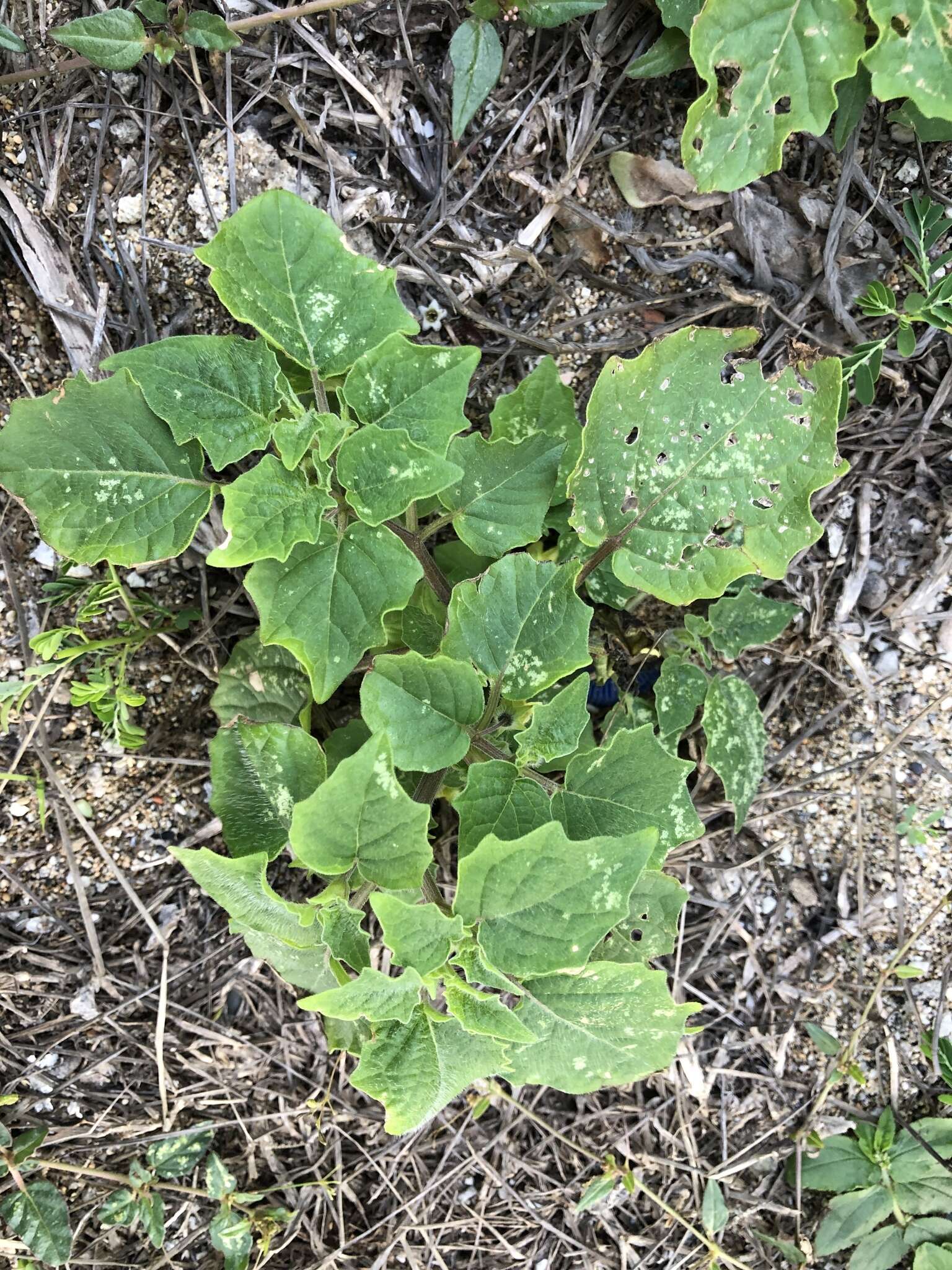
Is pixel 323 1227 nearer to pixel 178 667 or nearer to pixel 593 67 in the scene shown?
pixel 178 667

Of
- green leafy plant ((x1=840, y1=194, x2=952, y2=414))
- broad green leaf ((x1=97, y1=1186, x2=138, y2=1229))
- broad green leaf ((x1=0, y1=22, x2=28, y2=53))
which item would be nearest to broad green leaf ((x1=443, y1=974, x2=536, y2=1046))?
broad green leaf ((x1=97, y1=1186, x2=138, y2=1229))

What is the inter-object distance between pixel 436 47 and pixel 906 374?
1453 millimetres

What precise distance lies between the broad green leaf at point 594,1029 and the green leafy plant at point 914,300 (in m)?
1.47

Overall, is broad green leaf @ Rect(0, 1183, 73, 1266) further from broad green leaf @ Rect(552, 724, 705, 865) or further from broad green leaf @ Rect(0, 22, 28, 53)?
broad green leaf @ Rect(0, 22, 28, 53)

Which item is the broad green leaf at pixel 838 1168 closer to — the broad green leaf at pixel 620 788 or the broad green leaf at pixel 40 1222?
the broad green leaf at pixel 620 788

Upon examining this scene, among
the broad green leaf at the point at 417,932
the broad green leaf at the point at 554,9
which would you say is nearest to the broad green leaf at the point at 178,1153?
the broad green leaf at the point at 417,932

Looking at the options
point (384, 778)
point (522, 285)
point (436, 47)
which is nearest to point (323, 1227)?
point (384, 778)

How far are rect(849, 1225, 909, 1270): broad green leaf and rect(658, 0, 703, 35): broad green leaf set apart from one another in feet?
10.6

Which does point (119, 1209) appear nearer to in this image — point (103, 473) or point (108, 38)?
point (103, 473)

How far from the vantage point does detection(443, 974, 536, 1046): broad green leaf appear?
1634 millimetres

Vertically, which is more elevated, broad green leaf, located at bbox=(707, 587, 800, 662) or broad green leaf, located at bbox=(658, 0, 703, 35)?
broad green leaf, located at bbox=(658, 0, 703, 35)

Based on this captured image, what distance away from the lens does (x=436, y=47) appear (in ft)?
7.18

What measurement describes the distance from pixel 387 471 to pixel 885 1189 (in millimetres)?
2514

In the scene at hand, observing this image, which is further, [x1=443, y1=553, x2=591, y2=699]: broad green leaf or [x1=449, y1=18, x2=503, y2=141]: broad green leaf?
[x1=449, y1=18, x2=503, y2=141]: broad green leaf
